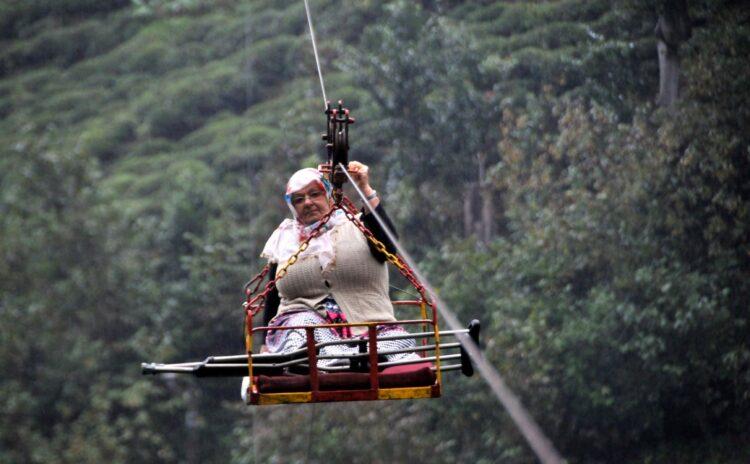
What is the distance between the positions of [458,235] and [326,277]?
8453 millimetres

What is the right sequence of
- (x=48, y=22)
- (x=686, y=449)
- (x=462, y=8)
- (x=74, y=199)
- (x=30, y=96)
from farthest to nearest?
(x=48, y=22) < (x=30, y=96) < (x=74, y=199) < (x=462, y=8) < (x=686, y=449)

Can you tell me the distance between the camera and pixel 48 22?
2152 centimetres

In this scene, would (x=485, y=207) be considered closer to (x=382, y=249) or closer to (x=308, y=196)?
(x=308, y=196)

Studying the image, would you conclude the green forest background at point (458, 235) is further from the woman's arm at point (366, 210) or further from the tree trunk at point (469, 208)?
the woman's arm at point (366, 210)

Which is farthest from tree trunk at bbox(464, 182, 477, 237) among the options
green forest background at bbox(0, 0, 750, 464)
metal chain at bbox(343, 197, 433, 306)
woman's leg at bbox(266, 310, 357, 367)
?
metal chain at bbox(343, 197, 433, 306)

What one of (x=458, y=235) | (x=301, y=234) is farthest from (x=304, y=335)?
(x=458, y=235)

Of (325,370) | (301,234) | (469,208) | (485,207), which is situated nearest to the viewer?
(325,370)

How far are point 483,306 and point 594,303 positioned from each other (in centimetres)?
129

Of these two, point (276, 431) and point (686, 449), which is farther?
point (276, 431)

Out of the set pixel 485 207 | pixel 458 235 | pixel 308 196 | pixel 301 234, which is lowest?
pixel 301 234

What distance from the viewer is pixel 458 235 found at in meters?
12.1

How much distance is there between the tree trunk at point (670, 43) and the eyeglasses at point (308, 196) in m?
→ 6.83

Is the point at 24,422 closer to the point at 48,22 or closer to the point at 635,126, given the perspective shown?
the point at 635,126

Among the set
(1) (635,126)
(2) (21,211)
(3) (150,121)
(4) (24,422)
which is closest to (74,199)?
(2) (21,211)
